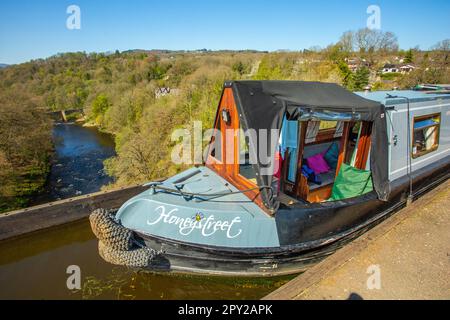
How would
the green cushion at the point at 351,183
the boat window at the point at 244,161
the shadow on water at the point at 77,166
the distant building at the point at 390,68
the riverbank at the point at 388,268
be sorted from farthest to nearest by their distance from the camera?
the distant building at the point at 390,68 < the shadow on water at the point at 77,166 < the green cushion at the point at 351,183 < the boat window at the point at 244,161 < the riverbank at the point at 388,268

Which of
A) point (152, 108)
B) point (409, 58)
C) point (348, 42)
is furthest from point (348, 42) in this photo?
point (152, 108)

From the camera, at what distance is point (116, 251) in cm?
399

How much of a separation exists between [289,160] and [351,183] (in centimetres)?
123

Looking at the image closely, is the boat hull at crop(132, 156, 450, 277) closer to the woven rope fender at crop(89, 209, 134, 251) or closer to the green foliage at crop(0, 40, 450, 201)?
the woven rope fender at crop(89, 209, 134, 251)

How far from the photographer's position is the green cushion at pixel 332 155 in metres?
6.42

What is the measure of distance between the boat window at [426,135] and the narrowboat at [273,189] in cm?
29

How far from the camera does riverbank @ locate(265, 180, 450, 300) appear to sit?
3.41m

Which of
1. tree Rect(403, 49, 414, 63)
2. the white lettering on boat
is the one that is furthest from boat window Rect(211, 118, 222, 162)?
tree Rect(403, 49, 414, 63)

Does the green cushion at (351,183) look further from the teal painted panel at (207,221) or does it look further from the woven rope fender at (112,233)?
the woven rope fender at (112,233)

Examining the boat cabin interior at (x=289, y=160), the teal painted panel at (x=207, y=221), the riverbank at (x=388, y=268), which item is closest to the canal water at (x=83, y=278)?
the teal painted panel at (x=207, y=221)

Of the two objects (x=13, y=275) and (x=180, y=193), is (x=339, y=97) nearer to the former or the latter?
(x=180, y=193)

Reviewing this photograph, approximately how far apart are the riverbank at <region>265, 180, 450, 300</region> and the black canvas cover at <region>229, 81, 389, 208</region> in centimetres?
83

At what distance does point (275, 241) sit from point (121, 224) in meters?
2.54

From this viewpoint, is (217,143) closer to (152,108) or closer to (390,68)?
(152,108)
